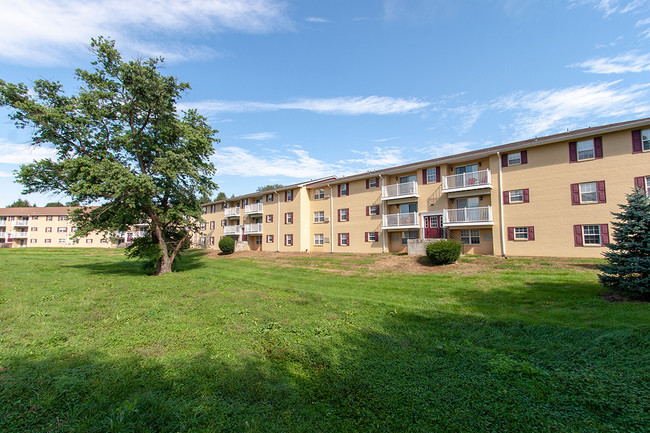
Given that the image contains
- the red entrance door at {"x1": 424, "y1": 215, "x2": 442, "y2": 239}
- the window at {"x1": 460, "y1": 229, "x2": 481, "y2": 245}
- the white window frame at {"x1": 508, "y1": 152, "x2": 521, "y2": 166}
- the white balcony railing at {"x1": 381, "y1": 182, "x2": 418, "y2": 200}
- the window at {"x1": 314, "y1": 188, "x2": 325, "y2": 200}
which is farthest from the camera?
the window at {"x1": 314, "y1": 188, "x2": 325, "y2": 200}

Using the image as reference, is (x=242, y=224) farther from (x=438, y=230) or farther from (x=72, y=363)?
(x=72, y=363)

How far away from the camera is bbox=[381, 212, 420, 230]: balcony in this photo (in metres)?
25.5

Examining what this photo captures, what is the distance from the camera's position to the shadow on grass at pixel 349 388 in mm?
3404

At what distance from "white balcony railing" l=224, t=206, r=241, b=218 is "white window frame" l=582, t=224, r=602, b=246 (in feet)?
124

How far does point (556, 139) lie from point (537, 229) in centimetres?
591

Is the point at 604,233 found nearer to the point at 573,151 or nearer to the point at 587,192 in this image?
the point at 587,192

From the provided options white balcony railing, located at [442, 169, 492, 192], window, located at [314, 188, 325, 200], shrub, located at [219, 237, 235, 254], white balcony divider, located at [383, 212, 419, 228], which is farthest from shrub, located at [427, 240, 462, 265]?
shrub, located at [219, 237, 235, 254]

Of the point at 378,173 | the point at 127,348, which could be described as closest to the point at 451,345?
the point at 127,348

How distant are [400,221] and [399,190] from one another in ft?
9.29

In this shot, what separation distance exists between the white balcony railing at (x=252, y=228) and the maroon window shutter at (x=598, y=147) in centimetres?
3301

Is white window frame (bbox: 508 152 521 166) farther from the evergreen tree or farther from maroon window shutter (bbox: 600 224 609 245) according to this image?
the evergreen tree

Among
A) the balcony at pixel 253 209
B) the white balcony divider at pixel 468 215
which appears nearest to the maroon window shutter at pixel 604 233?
the white balcony divider at pixel 468 215

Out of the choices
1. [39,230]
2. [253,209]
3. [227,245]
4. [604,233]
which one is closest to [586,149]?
[604,233]

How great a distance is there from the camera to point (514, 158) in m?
21.2
